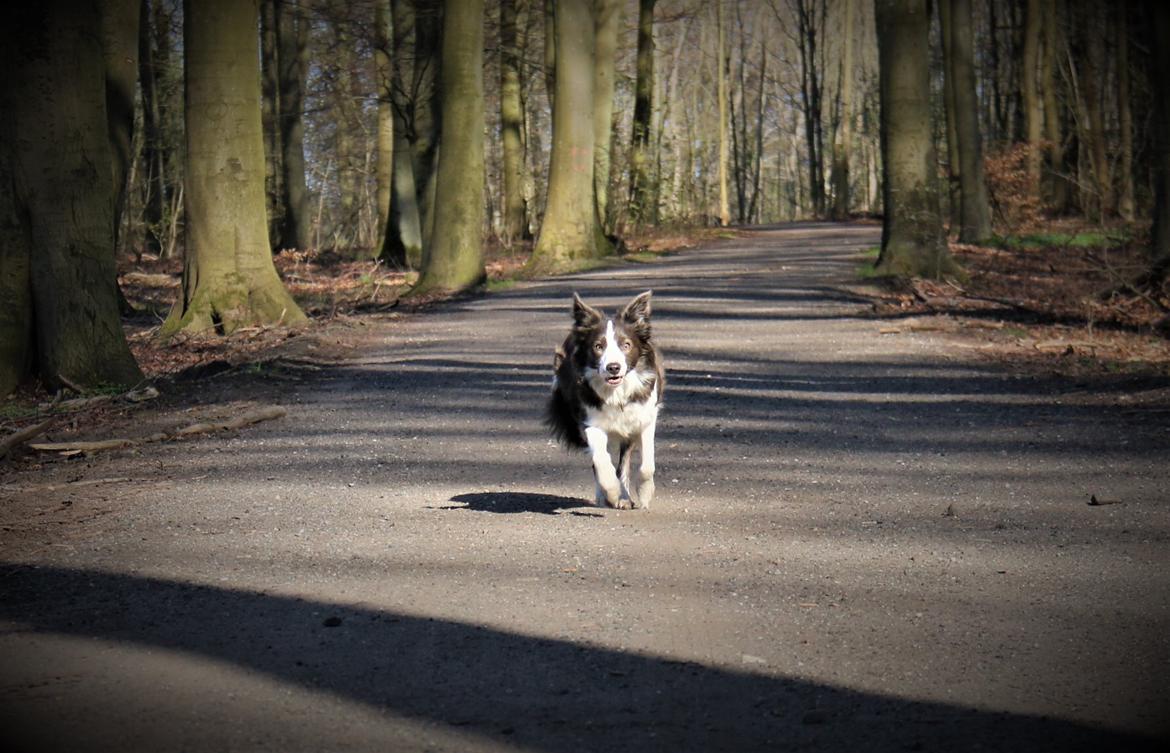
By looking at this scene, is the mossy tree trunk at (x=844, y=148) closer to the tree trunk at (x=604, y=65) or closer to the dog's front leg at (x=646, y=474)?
the tree trunk at (x=604, y=65)

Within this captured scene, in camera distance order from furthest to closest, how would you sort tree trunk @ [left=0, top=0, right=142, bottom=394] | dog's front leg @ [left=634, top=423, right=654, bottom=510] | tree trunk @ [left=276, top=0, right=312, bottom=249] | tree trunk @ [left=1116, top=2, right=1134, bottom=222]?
tree trunk @ [left=1116, top=2, right=1134, bottom=222] < tree trunk @ [left=276, top=0, right=312, bottom=249] < tree trunk @ [left=0, top=0, right=142, bottom=394] < dog's front leg @ [left=634, top=423, right=654, bottom=510]

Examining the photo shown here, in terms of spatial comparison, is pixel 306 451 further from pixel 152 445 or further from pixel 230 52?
pixel 230 52

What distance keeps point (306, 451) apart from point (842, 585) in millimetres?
5445

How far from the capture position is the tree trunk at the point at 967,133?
3275 centimetres

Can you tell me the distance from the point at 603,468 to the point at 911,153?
15.9 meters

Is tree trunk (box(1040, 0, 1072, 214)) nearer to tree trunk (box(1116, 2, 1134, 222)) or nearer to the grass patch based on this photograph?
tree trunk (box(1116, 2, 1134, 222))

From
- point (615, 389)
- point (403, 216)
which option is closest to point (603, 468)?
point (615, 389)

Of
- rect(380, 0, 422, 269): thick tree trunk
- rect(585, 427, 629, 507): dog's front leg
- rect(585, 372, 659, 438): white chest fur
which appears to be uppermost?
rect(380, 0, 422, 269): thick tree trunk

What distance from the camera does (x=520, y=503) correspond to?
28.0ft

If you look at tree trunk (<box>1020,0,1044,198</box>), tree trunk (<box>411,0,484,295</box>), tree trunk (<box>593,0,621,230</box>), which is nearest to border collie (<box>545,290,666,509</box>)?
tree trunk (<box>411,0,484,295</box>)

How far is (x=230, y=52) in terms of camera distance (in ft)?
56.6

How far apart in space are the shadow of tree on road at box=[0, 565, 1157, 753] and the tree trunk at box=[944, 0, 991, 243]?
29582mm

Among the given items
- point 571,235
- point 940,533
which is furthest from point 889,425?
point 571,235

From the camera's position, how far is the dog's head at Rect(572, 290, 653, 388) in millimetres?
8062
